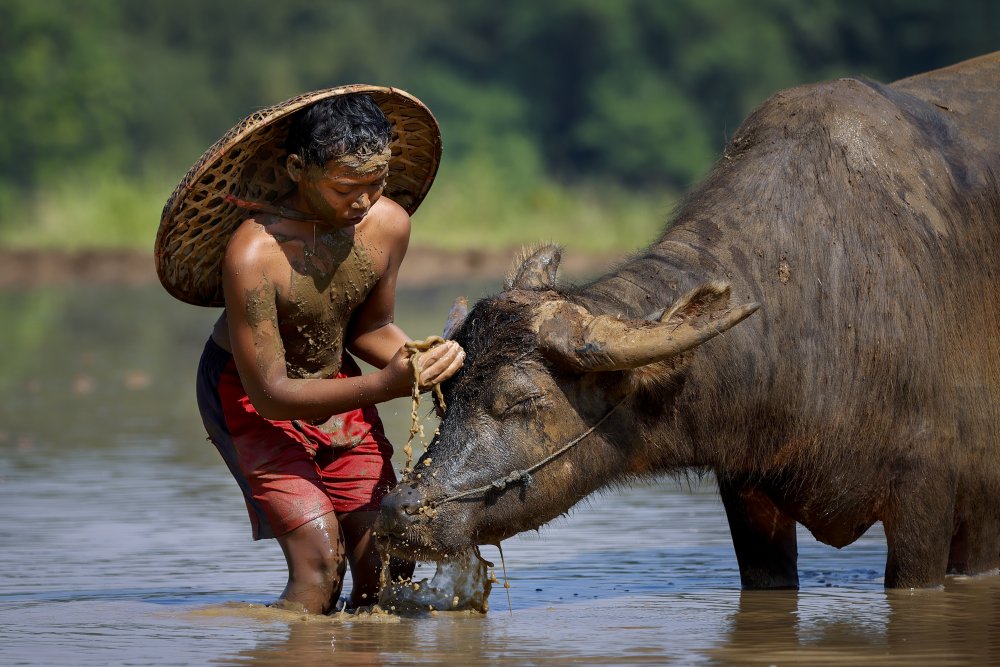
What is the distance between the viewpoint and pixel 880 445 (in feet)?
20.8

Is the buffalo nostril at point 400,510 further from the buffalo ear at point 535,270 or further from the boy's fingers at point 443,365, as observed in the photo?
the buffalo ear at point 535,270

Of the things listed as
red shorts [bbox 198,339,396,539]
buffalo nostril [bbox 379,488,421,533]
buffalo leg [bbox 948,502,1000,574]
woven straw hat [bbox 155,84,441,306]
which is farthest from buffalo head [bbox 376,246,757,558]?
buffalo leg [bbox 948,502,1000,574]

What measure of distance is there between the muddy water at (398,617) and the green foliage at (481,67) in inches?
1318

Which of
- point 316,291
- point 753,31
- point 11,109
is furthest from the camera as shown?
point 753,31

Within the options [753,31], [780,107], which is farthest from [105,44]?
[780,107]

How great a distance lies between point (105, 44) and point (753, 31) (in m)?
19.6

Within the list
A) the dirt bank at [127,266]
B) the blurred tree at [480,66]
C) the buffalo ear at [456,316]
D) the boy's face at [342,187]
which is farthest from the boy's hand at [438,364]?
the blurred tree at [480,66]

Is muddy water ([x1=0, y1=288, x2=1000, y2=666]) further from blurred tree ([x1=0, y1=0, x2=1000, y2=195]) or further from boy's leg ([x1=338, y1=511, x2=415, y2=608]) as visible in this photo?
blurred tree ([x1=0, y1=0, x2=1000, y2=195])

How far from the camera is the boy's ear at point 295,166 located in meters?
5.98

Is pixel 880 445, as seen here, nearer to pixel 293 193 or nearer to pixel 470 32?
pixel 293 193

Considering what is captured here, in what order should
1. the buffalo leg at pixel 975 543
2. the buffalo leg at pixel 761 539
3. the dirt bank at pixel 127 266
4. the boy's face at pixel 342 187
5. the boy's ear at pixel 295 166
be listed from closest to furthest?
the boy's face at pixel 342 187, the boy's ear at pixel 295 166, the buffalo leg at pixel 975 543, the buffalo leg at pixel 761 539, the dirt bank at pixel 127 266

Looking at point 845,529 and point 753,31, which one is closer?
point 845,529

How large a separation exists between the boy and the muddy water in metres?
0.33

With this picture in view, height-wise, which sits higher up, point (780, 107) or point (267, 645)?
point (780, 107)
